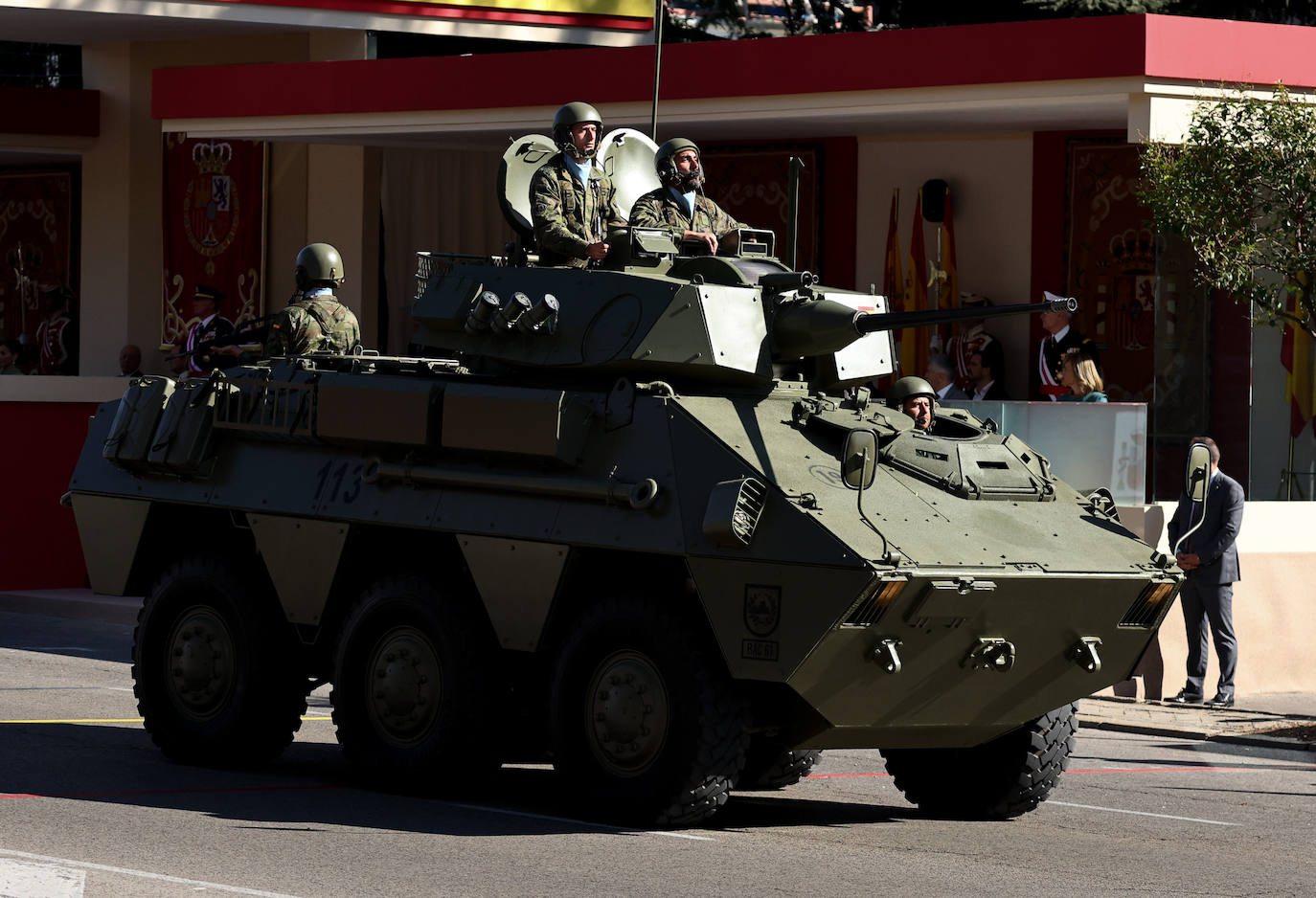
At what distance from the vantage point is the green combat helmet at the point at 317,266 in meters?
12.9

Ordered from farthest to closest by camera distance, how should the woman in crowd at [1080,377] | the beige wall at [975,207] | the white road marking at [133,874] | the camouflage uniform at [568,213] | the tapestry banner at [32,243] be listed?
the tapestry banner at [32,243], the beige wall at [975,207], the woman in crowd at [1080,377], the camouflage uniform at [568,213], the white road marking at [133,874]

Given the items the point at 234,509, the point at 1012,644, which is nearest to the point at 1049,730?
the point at 1012,644

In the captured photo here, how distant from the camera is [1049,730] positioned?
10742mm

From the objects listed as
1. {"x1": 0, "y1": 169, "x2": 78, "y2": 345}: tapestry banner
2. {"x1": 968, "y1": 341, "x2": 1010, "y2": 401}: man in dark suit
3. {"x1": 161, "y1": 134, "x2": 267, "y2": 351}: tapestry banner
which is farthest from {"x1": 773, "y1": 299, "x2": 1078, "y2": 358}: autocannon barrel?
{"x1": 0, "y1": 169, "x2": 78, "y2": 345}: tapestry banner

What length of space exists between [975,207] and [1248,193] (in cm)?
513

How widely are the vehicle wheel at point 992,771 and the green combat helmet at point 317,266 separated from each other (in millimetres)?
4124

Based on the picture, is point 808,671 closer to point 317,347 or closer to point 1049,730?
point 1049,730

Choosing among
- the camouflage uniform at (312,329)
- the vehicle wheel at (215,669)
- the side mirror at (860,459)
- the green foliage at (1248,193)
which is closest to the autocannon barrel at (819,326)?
the side mirror at (860,459)

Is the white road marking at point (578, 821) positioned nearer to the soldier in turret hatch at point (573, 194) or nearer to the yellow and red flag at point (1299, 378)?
the soldier in turret hatch at point (573, 194)

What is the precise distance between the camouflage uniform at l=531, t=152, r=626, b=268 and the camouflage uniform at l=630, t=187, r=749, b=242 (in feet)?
0.49

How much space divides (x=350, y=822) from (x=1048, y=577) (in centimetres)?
311

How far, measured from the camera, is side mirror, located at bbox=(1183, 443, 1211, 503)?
10.2 meters

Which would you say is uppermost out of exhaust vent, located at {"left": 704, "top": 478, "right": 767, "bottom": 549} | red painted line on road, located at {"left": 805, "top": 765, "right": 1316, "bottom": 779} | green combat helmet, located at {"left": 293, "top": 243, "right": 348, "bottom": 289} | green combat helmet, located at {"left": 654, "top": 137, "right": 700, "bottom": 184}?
green combat helmet, located at {"left": 654, "top": 137, "right": 700, "bottom": 184}

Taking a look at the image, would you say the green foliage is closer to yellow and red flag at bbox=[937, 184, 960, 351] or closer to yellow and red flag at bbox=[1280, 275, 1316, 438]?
yellow and red flag at bbox=[1280, 275, 1316, 438]
